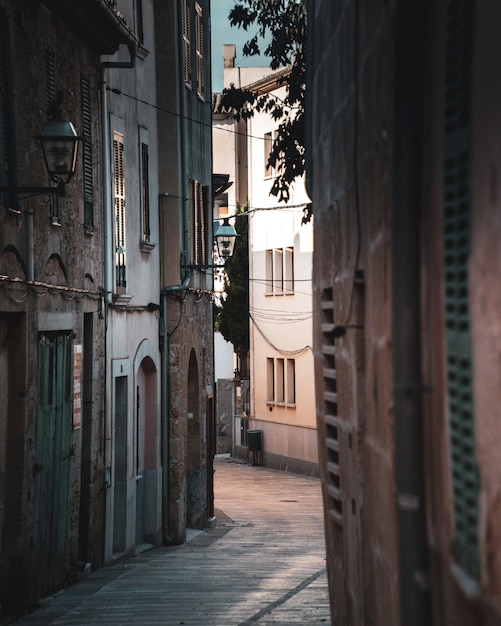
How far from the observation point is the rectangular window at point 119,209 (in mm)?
17266

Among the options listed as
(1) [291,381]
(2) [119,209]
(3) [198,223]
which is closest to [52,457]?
(2) [119,209]

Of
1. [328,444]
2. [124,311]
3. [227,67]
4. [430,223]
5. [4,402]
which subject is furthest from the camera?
[227,67]

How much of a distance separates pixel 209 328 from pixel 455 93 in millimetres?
20372

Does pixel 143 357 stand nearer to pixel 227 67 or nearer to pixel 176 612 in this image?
pixel 176 612

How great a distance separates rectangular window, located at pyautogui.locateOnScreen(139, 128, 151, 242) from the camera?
1919 cm

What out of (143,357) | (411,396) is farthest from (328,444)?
(143,357)

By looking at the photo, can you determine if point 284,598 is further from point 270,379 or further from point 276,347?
point 270,379

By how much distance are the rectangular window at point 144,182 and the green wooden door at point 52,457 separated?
5.14m

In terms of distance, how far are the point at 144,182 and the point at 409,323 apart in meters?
15.3

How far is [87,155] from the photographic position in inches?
617

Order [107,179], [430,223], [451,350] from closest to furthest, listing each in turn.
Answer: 1. [451,350]
2. [430,223]
3. [107,179]

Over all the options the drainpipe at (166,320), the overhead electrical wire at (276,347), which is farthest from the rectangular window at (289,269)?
the drainpipe at (166,320)

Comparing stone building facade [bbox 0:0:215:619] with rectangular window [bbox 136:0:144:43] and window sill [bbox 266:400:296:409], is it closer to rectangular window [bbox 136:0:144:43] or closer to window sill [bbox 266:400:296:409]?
rectangular window [bbox 136:0:144:43]

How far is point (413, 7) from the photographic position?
15.1 feet
